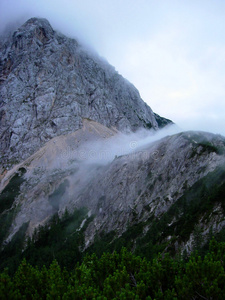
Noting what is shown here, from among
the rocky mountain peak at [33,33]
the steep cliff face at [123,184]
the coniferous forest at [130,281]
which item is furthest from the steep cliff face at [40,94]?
the coniferous forest at [130,281]

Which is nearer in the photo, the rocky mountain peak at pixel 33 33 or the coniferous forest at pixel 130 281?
the coniferous forest at pixel 130 281

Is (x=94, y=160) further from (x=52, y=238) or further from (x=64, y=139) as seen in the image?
(x=52, y=238)

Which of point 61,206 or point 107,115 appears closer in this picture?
point 61,206

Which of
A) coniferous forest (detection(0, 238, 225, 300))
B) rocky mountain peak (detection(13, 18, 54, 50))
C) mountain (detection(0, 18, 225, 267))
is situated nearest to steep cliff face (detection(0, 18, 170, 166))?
rocky mountain peak (detection(13, 18, 54, 50))

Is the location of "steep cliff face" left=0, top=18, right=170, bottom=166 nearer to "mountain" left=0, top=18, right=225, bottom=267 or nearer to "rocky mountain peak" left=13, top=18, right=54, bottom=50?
"rocky mountain peak" left=13, top=18, right=54, bottom=50

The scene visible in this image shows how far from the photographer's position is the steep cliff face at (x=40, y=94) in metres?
159

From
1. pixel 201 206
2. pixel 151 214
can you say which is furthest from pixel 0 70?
pixel 201 206

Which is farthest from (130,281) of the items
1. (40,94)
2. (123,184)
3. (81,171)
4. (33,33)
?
(33,33)

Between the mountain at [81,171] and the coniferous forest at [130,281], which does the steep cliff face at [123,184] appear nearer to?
the mountain at [81,171]

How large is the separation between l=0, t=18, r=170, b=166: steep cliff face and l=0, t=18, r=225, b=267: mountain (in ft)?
2.41

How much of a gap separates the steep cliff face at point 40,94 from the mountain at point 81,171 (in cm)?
74

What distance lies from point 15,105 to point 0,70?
145 ft

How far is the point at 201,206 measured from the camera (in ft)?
184

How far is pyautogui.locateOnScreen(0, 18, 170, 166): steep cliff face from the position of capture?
15912cm
